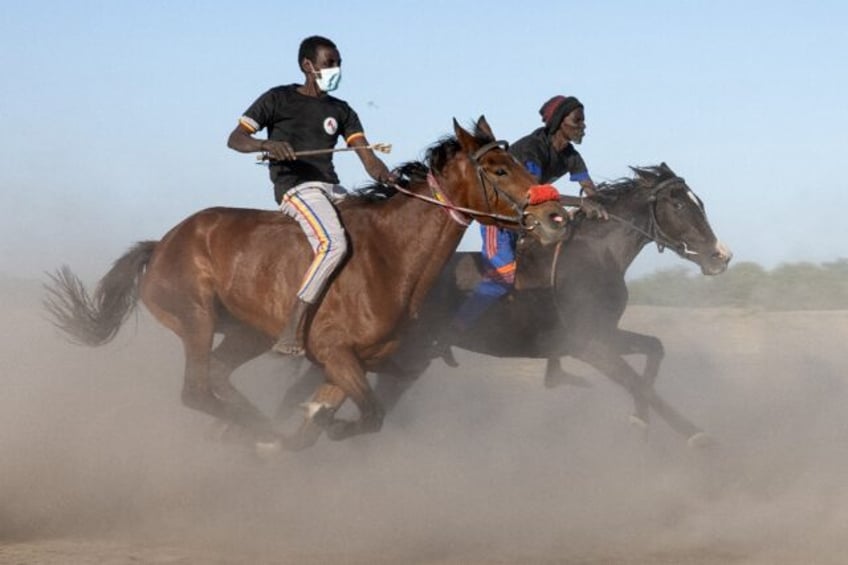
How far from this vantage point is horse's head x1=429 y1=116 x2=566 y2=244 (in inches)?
316

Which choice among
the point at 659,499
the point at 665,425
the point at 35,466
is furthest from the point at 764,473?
the point at 35,466

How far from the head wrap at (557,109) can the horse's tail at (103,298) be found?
3081 millimetres

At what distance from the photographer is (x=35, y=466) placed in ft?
34.7

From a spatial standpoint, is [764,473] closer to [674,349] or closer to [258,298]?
[258,298]

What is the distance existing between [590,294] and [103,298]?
3.62 meters

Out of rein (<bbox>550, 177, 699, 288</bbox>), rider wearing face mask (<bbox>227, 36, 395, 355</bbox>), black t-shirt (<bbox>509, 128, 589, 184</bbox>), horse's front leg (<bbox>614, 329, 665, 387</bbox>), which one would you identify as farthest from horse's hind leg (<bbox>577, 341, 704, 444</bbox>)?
rider wearing face mask (<bbox>227, 36, 395, 355</bbox>)

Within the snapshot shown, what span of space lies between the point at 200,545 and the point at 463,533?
1.62m

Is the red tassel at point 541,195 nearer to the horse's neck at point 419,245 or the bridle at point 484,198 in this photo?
the bridle at point 484,198

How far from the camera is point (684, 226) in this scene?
10.9m

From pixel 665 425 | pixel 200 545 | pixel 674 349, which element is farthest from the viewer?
pixel 674 349

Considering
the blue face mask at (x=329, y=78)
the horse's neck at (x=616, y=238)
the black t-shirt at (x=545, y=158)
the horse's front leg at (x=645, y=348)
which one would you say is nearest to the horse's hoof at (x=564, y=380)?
the horse's front leg at (x=645, y=348)

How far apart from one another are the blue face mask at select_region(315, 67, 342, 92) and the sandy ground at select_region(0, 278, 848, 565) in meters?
2.80

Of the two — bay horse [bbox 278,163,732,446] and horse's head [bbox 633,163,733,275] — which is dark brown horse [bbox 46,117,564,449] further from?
horse's head [bbox 633,163,733,275]

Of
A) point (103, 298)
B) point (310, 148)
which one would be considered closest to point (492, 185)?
point (310, 148)
